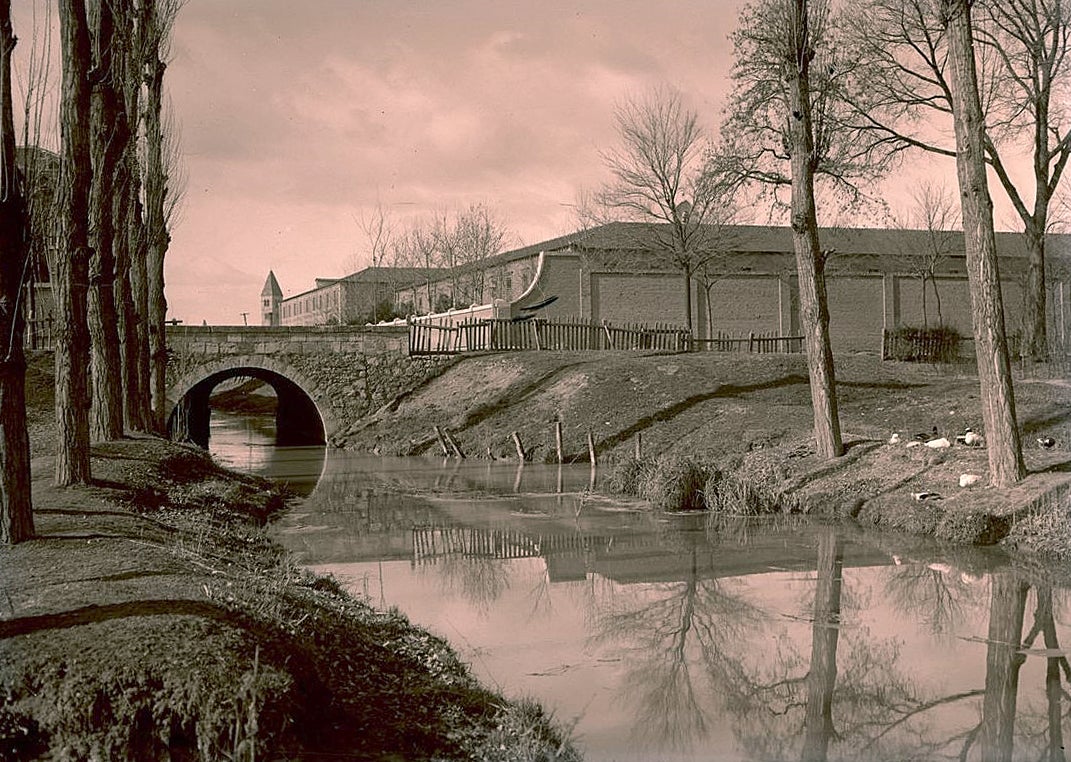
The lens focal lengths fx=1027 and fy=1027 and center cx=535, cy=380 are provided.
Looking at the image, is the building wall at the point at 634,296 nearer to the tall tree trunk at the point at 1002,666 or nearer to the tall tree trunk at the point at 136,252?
the tall tree trunk at the point at 136,252

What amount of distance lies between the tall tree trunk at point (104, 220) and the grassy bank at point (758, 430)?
26.9ft

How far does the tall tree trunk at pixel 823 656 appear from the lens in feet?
20.1

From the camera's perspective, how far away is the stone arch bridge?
1170 inches

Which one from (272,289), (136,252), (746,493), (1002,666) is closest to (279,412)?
(136,252)

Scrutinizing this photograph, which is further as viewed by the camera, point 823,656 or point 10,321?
point 823,656

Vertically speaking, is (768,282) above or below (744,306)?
above

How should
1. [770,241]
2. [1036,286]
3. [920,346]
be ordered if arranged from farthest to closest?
[770,241]
[920,346]
[1036,286]

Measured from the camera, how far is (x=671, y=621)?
8906mm

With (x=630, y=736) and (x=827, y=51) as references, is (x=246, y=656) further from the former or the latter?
(x=827, y=51)

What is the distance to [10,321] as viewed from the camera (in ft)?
23.7

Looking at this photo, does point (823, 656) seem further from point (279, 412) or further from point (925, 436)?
point (279, 412)

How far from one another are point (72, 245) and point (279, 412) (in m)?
31.5

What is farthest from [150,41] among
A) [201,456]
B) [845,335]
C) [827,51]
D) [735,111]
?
[845,335]

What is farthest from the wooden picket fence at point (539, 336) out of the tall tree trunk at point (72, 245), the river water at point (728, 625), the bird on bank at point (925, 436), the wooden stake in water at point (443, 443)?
the tall tree trunk at point (72, 245)
